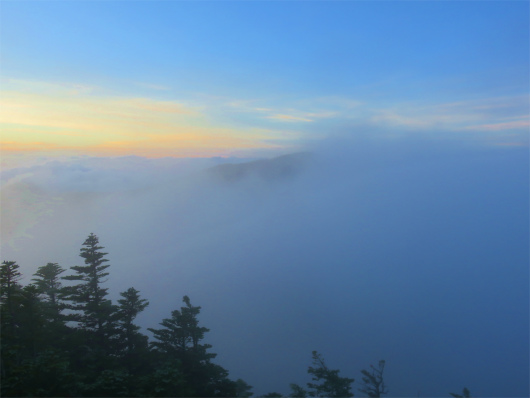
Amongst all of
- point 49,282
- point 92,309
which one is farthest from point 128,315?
point 49,282

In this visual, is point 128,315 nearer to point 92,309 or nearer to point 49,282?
point 92,309

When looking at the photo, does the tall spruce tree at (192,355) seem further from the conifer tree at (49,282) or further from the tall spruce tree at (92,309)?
the conifer tree at (49,282)

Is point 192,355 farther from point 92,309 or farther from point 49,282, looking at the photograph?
point 49,282

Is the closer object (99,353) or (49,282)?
(99,353)

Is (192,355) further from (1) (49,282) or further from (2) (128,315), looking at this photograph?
(1) (49,282)

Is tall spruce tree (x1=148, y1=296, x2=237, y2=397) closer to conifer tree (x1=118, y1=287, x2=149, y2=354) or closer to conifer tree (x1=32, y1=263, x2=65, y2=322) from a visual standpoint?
conifer tree (x1=118, y1=287, x2=149, y2=354)

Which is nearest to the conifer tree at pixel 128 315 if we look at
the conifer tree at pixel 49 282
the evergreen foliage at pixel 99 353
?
the evergreen foliage at pixel 99 353

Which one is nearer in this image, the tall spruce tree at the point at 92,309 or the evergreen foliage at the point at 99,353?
the evergreen foliage at the point at 99,353

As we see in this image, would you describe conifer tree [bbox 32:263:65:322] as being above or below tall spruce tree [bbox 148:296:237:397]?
above

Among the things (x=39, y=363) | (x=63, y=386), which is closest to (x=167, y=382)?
(x=63, y=386)

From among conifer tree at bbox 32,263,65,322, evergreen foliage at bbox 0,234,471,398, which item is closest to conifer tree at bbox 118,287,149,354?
evergreen foliage at bbox 0,234,471,398

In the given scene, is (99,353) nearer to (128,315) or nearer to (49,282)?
(128,315)

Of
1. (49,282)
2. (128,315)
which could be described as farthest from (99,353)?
(49,282)

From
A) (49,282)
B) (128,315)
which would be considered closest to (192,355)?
(128,315)
